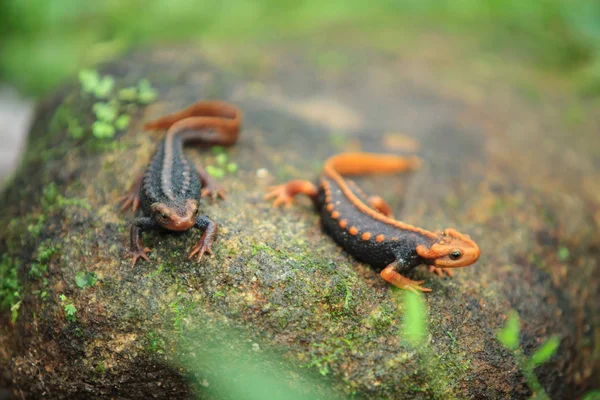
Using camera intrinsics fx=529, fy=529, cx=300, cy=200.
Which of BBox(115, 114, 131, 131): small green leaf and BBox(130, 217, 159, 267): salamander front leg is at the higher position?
BBox(115, 114, 131, 131): small green leaf

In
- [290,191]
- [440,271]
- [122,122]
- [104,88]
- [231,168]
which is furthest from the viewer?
[104,88]

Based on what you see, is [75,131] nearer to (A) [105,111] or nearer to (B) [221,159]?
(A) [105,111]

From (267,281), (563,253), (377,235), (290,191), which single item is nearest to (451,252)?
(377,235)

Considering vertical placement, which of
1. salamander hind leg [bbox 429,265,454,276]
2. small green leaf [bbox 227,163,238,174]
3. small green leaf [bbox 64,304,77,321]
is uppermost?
small green leaf [bbox 227,163,238,174]

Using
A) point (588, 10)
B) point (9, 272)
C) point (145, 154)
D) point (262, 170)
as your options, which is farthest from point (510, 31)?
point (9, 272)

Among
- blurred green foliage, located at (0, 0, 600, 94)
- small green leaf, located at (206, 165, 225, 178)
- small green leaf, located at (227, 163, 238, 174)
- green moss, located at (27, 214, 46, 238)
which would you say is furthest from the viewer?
blurred green foliage, located at (0, 0, 600, 94)

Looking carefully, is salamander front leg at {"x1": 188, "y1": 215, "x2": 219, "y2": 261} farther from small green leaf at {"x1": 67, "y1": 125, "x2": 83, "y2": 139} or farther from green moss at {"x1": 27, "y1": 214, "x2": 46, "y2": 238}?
small green leaf at {"x1": 67, "y1": 125, "x2": 83, "y2": 139}

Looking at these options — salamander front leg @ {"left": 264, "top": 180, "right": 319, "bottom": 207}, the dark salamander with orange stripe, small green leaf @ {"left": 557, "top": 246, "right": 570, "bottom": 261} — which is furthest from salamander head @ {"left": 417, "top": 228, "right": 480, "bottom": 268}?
small green leaf @ {"left": 557, "top": 246, "right": 570, "bottom": 261}
